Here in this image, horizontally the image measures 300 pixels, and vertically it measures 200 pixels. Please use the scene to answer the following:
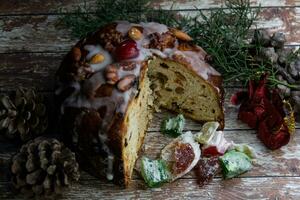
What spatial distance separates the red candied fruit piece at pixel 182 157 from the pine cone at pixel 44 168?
1.28 feet

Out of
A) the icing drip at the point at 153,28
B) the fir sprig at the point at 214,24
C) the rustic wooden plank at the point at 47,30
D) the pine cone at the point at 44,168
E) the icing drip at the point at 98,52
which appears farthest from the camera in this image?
the rustic wooden plank at the point at 47,30

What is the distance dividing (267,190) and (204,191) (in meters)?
0.24

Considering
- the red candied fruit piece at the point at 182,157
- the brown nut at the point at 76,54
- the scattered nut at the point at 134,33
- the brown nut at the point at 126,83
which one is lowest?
the red candied fruit piece at the point at 182,157

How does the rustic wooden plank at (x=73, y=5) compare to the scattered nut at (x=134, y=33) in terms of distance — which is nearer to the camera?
the scattered nut at (x=134, y=33)

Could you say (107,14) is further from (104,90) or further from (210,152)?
(210,152)

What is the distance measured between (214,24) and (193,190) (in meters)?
0.73

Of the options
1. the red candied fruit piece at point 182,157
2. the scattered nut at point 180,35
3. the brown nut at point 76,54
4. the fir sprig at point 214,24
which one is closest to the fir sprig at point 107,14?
the fir sprig at point 214,24

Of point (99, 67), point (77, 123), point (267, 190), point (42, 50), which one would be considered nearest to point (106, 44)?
point (99, 67)

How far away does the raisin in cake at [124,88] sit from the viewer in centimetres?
221

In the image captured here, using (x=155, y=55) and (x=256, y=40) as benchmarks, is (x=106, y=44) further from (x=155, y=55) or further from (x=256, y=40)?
(x=256, y=40)

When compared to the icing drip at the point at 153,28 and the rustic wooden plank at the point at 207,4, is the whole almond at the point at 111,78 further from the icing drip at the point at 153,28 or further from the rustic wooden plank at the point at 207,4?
the rustic wooden plank at the point at 207,4

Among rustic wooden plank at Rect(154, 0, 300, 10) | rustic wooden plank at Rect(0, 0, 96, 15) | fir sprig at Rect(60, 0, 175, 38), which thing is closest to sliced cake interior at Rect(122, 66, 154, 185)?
fir sprig at Rect(60, 0, 175, 38)

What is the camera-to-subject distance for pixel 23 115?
2309 millimetres

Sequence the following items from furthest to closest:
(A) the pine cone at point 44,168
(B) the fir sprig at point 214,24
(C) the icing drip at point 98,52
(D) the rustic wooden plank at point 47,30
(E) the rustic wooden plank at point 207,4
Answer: (E) the rustic wooden plank at point 207,4, (D) the rustic wooden plank at point 47,30, (B) the fir sprig at point 214,24, (C) the icing drip at point 98,52, (A) the pine cone at point 44,168
